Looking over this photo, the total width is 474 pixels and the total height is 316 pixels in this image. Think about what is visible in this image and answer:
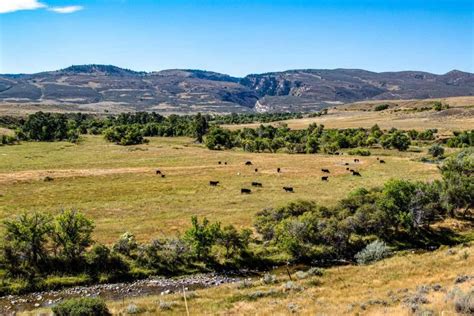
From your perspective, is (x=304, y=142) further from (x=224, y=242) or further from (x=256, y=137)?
(x=224, y=242)

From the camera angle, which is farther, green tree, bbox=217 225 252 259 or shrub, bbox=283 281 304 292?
green tree, bbox=217 225 252 259

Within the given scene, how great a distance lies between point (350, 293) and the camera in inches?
1040

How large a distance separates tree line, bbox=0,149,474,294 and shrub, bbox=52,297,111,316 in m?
7.89

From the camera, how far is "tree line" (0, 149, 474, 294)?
32.4 meters

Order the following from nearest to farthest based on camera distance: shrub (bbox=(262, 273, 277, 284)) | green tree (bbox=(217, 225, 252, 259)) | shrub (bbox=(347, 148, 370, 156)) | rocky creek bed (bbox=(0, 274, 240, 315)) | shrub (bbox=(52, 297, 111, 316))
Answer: shrub (bbox=(52, 297, 111, 316)) → rocky creek bed (bbox=(0, 274, 240, 315)) → shrub (bbox=(262, 273, 277, 284)) → green tree (bbox=(217, 225, 252, 259)) → shrub (bbox=(347, 148, 370, 156))

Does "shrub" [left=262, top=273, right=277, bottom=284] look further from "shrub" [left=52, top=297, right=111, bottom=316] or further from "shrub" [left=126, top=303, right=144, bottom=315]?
"shrub" [left=52, top=297, right=111, bottom=316]

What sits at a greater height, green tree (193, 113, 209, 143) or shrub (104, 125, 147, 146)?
green tree (193, 113, 209, 143)

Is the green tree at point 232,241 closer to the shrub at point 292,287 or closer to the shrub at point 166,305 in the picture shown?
the shrub at point 292,287

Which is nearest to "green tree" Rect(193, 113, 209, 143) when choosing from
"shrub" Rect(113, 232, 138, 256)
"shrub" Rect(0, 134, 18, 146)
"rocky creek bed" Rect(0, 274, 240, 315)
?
"shrub" Rect(0, 134, 18, 146)

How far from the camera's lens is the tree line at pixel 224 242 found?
32406 mm

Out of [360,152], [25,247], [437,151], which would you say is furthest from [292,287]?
[360,152]

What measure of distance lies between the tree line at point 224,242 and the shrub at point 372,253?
18 centimetres

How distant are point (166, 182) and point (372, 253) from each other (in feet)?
127

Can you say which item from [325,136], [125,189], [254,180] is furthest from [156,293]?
[325,136]
